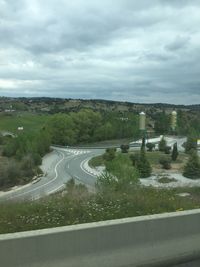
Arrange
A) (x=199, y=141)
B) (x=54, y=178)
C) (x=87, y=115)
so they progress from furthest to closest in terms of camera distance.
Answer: (x=87, y=115) → (x=199, y=141) → (x=54, y=178)

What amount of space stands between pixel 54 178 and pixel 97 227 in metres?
78.9

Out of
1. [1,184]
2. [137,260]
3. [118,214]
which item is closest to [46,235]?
[137,260]

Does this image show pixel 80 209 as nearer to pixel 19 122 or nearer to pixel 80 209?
pixel 80 209

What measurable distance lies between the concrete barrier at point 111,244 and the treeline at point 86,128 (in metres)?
130

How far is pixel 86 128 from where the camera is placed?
15312cm

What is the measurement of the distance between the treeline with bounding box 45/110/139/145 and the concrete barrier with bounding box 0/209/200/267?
129796 millimetres

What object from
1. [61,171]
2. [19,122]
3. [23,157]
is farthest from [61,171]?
[19,122]

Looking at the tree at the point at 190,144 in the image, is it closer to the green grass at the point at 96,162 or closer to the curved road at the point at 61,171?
the curved road at the point at 61,171

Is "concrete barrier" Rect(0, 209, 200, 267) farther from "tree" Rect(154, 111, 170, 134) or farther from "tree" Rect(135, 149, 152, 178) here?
"tree" Rect(154, 111, 170, 134)

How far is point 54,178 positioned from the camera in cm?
8531

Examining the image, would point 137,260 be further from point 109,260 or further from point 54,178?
point 54,178

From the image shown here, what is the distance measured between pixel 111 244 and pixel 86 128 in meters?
146

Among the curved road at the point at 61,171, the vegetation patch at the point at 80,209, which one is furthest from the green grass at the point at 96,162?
the vegetation patch at the point at 80,209

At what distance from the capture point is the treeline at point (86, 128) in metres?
143
